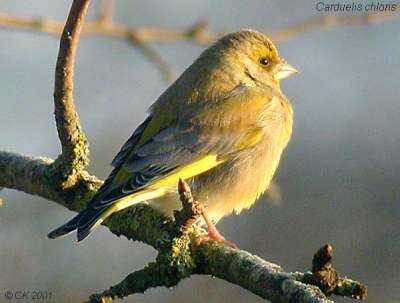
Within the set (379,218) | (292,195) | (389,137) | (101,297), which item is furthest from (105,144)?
(101,297)

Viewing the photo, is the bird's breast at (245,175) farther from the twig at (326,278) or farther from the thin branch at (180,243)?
the twig at (326,278)

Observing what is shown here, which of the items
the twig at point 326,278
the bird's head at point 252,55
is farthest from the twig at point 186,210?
the bird's head at point 252,55

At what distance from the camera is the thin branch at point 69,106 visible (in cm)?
446

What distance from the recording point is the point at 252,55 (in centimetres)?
660

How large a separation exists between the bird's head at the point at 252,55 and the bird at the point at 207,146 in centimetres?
16

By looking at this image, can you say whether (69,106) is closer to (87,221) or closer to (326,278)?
(87,221)

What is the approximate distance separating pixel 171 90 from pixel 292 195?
17.3 ft

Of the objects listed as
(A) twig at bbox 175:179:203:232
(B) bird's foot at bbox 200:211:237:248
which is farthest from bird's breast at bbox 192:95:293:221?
(A) twig at bbox 175:179:203:232

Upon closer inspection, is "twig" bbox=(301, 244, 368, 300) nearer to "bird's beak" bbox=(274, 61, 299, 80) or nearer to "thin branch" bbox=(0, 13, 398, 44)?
"thin branch" bbox=(0, 13, 398, 44)

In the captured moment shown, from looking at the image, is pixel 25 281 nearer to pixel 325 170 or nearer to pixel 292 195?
pixel 292 195

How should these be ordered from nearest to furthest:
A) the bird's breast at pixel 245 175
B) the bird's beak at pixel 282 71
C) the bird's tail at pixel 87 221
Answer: the bird's tail at pixel 87 221 → the bird's breast at pixel 245 175 → the bird's beak at pixel 282 71

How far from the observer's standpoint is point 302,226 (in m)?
10.5

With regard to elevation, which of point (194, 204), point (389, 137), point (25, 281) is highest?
point (389, 137)

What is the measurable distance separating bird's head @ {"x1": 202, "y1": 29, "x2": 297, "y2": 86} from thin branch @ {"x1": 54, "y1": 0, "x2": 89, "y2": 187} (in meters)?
1.47
